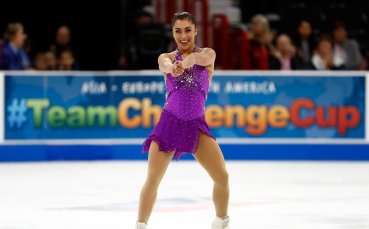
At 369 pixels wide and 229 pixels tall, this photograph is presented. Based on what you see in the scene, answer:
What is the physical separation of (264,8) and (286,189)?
6948 mm

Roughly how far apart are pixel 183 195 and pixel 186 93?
9.84 ft

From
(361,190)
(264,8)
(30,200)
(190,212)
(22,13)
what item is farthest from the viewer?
(264,8)

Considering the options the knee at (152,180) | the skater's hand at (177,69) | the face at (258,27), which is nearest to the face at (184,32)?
the skater's hand at (177,69)

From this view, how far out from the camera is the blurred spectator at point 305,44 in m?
14.0

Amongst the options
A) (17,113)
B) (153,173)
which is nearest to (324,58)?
(17,113)

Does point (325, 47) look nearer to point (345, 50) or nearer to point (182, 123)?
point (345, 50)

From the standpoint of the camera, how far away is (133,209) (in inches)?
322

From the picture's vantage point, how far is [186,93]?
627 centimetres

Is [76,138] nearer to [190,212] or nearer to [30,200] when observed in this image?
[30,200]

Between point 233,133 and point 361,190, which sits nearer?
point 361,190

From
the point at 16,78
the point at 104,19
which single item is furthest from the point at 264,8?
the point at 16,78

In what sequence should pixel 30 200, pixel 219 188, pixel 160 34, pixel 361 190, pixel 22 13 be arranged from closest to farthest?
pixel 219 188 < pixel 30 200 < pixel 361 190 < pixel 160 34 < pixel 22 13

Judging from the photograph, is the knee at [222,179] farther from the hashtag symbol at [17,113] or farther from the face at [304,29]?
the face at [304,29]

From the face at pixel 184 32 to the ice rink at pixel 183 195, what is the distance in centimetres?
151
